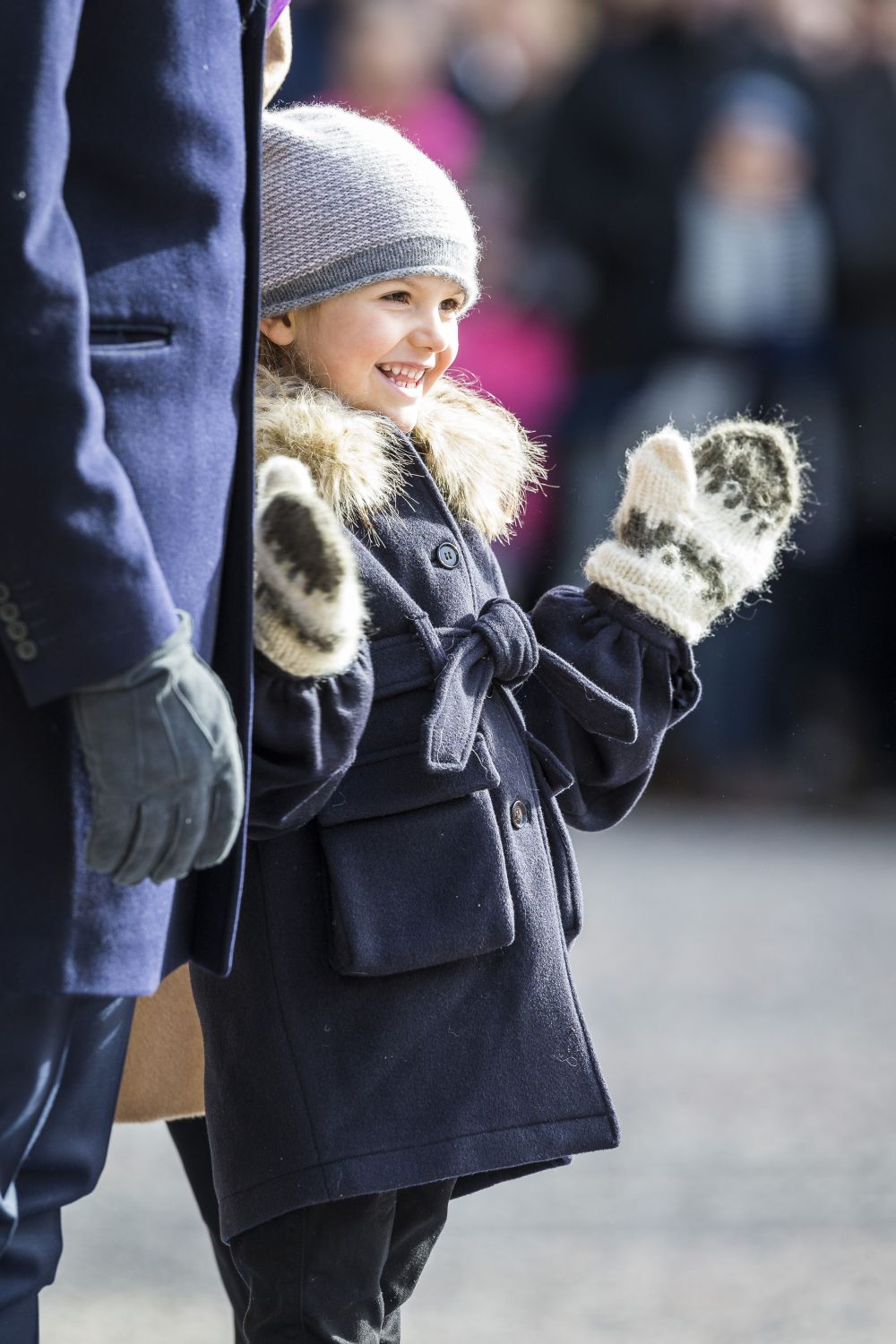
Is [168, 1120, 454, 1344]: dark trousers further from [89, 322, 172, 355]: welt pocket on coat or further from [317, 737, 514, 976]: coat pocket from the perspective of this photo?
[89, 322, 172, 355]: welt pocket on coat

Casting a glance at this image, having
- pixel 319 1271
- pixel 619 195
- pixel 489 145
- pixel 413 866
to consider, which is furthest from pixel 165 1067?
pixel 489 145

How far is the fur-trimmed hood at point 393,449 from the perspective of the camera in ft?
6.55

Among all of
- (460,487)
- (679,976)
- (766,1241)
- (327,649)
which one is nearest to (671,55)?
(679,976)

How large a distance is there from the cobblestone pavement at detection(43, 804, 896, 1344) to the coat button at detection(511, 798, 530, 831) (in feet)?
3.93

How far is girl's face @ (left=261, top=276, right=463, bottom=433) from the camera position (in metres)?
2.09

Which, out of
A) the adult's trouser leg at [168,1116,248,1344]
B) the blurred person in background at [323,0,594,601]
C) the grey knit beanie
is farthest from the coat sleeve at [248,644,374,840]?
the blurred person in background at [323,0,594,601]

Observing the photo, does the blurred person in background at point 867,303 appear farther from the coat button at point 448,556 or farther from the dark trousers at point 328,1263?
the dark trousers at point 328,1263

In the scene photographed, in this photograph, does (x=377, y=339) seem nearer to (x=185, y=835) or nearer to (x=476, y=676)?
(x=476, y=676)

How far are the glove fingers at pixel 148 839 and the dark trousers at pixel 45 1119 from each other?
0.15 metres

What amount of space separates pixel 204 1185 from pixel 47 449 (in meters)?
1.02

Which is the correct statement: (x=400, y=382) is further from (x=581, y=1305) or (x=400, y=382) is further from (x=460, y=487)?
(x=581, y=1305)

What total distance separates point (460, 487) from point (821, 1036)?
2.62m

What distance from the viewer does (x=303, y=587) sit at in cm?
181

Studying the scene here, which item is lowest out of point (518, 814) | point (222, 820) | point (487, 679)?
point (518, 814)
